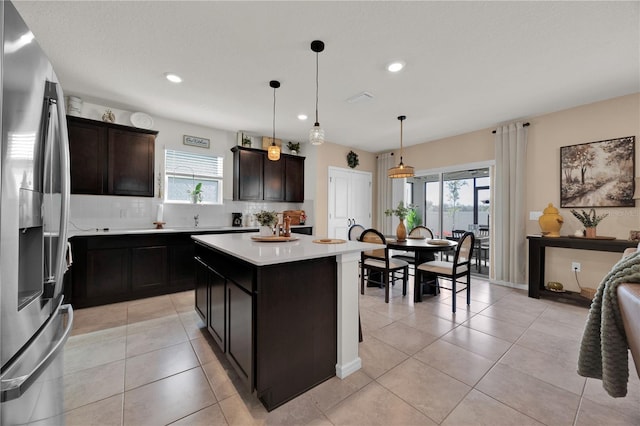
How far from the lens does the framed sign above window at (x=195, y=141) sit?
4.39m

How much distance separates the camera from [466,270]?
3.38 meters

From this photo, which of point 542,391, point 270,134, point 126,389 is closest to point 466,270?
point 542,391

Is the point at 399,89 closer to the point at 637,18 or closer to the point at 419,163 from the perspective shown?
the point at 637,18

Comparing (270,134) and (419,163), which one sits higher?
(270,134)

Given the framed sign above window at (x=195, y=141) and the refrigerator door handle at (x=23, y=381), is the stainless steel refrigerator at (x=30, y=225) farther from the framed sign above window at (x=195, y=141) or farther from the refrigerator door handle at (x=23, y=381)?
the framed sign above window at (x=195, y=141)

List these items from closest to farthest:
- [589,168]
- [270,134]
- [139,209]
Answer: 1. [589,168]
2. [139,209]
3. [270,134]

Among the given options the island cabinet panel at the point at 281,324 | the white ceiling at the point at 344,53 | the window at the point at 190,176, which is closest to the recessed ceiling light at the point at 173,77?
the white ceiling at the point at 344,53

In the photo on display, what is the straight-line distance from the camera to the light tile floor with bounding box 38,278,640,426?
1534 millimetres

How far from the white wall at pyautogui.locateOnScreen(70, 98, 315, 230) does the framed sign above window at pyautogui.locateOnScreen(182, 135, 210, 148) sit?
0.18 feet

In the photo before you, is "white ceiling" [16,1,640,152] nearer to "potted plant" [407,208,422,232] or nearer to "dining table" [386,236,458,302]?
"dining table" [386,236,458,302]

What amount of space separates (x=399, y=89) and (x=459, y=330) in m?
2.80

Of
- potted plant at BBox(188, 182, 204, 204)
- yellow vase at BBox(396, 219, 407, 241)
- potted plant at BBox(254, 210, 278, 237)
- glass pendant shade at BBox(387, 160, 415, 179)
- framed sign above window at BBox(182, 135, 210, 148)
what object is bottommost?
yellow vase at BBox(396, 219, 407, 241)

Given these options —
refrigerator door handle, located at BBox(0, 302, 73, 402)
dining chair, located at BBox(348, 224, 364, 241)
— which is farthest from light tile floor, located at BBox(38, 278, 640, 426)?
dining chair, located at BBox(348, 224, 364, 241)

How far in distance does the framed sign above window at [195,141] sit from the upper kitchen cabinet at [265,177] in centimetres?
46
